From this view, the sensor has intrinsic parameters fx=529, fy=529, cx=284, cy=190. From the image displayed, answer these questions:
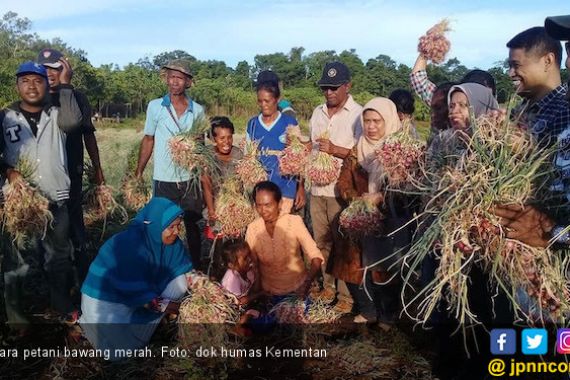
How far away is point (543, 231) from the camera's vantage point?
7.13 feet

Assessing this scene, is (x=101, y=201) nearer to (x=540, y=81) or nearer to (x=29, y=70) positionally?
(x=29, y=70)

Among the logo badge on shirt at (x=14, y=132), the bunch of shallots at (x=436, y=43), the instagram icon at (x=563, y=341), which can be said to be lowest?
the instagram icon at (x=563, y=341)

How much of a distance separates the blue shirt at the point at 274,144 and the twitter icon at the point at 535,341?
86.0 inches

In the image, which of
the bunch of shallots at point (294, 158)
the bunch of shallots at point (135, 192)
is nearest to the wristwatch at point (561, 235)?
the bunch of shallots at point (294, 158)

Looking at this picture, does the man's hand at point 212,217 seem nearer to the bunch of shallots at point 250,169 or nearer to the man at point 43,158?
the bunch of shallots at point 250,169

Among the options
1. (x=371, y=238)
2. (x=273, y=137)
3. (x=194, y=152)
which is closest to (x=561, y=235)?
(x=371, y=238)

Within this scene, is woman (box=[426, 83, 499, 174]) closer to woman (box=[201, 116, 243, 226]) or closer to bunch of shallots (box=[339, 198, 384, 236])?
bunch of shallots (box=[339, 198, 384, 236])

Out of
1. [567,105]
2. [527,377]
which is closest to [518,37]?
[567,105]

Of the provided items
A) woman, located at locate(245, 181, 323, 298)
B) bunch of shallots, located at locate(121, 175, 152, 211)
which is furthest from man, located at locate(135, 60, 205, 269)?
woman, located at locate(245, 181, 323, 298)

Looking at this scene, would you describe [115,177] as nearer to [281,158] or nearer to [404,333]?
[281,158]

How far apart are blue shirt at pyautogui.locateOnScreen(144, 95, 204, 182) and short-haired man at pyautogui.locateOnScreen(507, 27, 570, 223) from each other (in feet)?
8.45

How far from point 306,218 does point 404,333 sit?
8.20ft

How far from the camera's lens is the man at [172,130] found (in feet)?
14.6

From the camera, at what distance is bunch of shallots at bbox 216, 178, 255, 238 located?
4215mm
